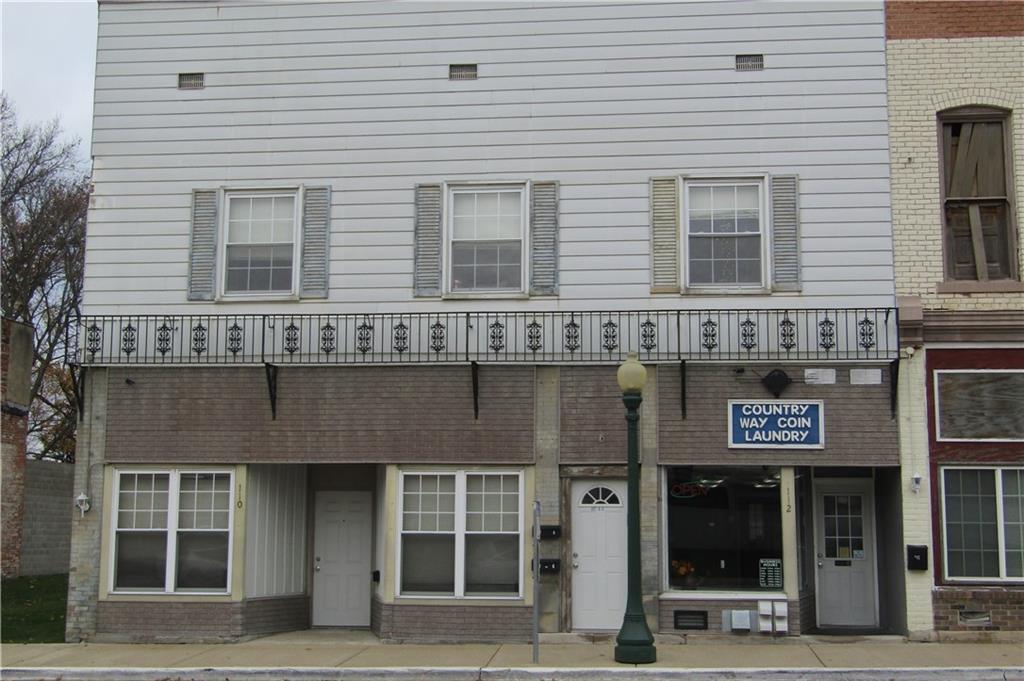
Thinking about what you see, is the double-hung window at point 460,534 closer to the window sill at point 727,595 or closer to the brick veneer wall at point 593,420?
the brick veneer wall at point 593,420

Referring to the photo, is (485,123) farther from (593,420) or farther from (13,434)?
(13,434)

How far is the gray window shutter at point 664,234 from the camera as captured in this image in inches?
574

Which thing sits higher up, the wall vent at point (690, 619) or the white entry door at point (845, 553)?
the white entry door at point (845, 553)

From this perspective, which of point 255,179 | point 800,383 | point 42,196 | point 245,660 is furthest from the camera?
point 42,196

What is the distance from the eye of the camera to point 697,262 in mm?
14688

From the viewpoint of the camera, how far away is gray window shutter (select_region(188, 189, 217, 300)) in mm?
15188

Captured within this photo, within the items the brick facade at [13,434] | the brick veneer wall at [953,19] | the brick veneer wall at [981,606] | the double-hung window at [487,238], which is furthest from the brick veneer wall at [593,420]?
the brick facade at [13,434]

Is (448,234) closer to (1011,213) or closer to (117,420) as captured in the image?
(117,420)

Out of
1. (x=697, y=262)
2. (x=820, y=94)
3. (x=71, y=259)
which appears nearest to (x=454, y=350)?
(x=697, y=262)

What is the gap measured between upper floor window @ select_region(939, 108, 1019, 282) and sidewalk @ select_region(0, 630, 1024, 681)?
466cm

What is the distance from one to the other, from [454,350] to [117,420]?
4.54 metres

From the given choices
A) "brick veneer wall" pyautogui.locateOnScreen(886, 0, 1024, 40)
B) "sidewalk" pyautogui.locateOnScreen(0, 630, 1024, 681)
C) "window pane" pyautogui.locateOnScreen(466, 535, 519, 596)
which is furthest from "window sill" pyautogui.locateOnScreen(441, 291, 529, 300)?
"brick veneer wall" pyautogui.locateOnScreen(886, 0, 1024, 40)

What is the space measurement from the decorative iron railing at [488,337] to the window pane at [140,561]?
2284mm

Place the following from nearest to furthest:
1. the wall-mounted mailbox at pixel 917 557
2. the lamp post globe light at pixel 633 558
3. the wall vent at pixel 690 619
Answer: the lamp post globe light at pixel 633 558 < the wall-mounted mailbox at pixel 917 557 < the wall vent at pixel 690 619
